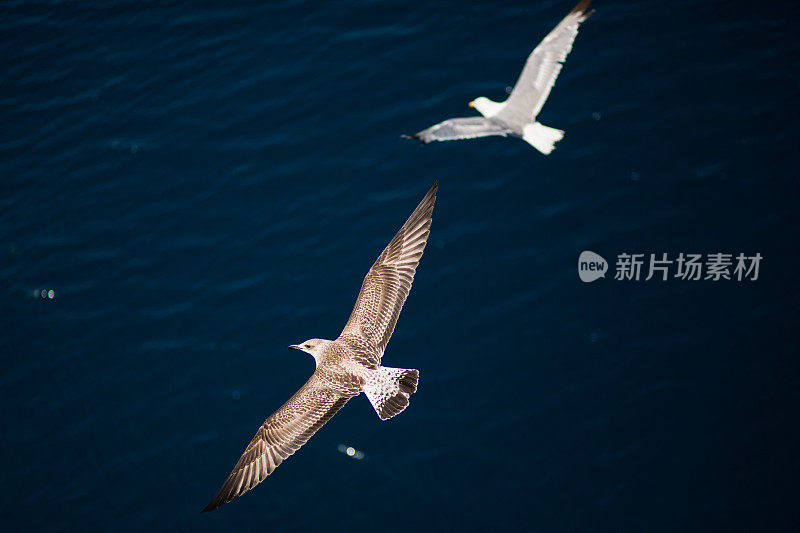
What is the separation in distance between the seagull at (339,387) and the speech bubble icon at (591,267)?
3962mm

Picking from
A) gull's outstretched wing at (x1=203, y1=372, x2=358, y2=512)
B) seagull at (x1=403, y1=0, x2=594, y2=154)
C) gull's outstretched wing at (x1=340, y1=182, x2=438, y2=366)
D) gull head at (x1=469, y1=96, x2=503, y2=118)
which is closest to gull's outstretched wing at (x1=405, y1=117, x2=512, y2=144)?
seagull at (x1=403, y1=0, x2=594, y2=154)

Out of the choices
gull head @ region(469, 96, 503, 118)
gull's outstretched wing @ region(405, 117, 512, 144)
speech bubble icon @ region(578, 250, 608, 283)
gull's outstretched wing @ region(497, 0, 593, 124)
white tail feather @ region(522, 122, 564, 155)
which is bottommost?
speech bubble icon @ region(578, 250, 608, 283)

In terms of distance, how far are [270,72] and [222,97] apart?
136 cm

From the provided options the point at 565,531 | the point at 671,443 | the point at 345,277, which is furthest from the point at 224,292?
the point at 671,443

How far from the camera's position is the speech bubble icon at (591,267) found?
1295 centimetres

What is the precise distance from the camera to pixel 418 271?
1341 centimetres

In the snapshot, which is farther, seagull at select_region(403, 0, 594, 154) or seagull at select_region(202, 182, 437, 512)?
seagull at select_region(403, 0, 594, 154)

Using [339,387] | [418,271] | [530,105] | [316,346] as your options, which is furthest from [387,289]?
[530,105]

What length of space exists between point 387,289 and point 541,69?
14.2 ft

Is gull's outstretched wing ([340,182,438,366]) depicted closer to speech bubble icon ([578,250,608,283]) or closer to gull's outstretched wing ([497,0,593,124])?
gull's outstretched wing ([497,0,593,124])

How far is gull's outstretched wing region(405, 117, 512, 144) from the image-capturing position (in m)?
10.7

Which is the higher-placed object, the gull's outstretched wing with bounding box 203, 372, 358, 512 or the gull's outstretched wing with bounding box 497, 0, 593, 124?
the gull's outstretched wing with bounding box 497, 0, 593, 124

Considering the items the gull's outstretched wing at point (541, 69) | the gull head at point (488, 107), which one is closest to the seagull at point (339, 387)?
the gull head at point (488, 107)

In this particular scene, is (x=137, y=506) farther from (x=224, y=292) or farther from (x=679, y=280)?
(x=679, y=280)
